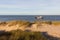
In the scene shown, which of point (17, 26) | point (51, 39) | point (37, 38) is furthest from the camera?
A: point (17, 26)

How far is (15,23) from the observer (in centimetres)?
2472

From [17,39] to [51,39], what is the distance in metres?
4.56

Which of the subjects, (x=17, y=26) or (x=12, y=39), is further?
(x=17, y=26)

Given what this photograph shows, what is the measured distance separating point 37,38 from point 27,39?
0.88 m

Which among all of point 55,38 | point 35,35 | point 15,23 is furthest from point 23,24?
point 35,35

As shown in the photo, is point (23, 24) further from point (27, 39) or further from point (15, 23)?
point (27, 39)

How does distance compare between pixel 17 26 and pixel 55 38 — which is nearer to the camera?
pixel 55 38

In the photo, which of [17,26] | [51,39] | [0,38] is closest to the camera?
[0,38]

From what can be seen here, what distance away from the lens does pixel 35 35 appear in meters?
13.7

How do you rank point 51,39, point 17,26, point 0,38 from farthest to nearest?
point 17,26
point 51,39
point 0,38

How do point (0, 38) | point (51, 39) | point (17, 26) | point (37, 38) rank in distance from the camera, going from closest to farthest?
1. point (0, 38)
2. point (37, 38)
3. point (51, 39)
4. point (17, 26)

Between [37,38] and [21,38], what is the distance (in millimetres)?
1165

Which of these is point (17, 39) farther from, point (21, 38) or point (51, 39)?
point (51, 39)

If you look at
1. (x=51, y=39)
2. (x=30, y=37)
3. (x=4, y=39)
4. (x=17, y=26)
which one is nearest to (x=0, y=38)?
(x=4, y=39)
